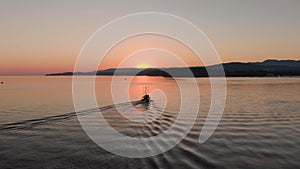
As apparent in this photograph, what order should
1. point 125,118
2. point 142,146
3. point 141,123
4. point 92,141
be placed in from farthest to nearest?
point 125,118, point 141,123, point 92,141, point 142,146

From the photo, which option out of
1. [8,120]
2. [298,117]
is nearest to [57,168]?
[8,120]

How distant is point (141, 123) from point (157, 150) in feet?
34.4

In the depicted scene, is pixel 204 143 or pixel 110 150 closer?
pixel 110 150

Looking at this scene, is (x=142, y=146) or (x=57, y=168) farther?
(x=142, y=146)

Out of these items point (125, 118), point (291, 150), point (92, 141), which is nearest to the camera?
point (291, 150)

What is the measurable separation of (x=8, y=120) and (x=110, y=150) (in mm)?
18420

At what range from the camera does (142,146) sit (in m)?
18.6

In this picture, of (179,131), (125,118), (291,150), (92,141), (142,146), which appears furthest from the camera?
(125,118)

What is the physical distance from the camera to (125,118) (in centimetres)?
3100

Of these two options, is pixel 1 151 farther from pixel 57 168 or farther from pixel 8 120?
pixel 8 120

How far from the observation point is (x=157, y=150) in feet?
57.3

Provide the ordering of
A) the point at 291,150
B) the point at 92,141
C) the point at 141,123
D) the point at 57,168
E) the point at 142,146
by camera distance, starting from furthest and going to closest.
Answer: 1. the point at 141,123
2. the point at 92,141
3. the point at 142,146
4. the point at 291,150
5. the point at 57,168

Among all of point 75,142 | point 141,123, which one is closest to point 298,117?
point 141,123

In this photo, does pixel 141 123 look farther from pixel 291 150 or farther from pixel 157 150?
pixel 291 150
